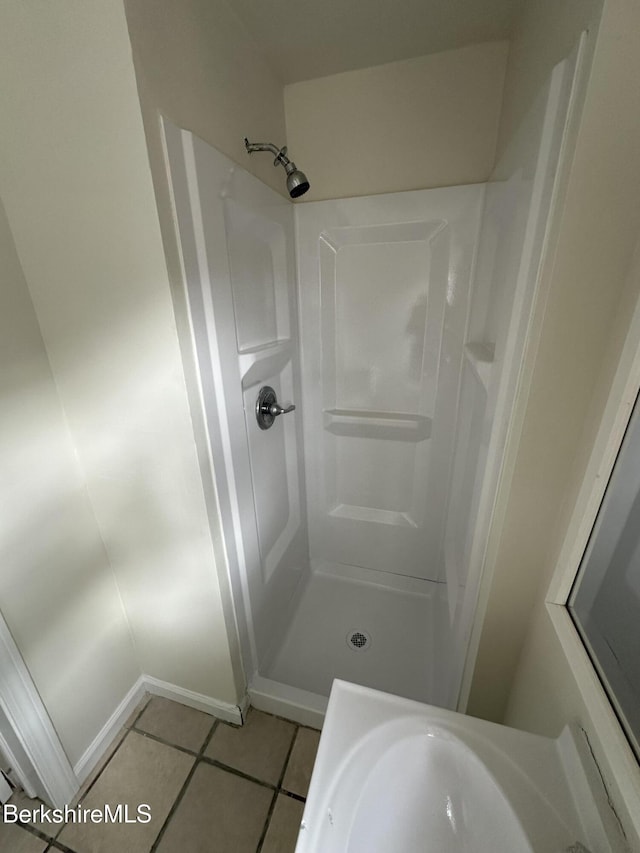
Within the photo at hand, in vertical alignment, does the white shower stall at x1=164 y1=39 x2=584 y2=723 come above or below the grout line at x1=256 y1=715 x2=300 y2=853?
above

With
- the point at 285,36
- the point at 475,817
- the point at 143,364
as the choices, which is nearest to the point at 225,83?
the point at 285,36

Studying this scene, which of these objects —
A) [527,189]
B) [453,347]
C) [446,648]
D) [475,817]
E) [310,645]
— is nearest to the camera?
[475,817]

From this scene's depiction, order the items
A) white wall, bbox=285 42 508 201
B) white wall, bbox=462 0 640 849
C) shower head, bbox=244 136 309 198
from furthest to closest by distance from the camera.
A: white wall, bbox=285 42 508 201, shower head, bbox=244 136 309 198, white wall, bbox=462 0 640 849

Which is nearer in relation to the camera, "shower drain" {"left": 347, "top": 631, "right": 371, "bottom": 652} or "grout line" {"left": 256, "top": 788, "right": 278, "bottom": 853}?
"grout line" {"left": 256, "top": 788, "right": 278, "bottom": 853}

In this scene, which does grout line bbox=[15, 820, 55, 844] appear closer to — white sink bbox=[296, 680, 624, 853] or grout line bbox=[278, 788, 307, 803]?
grout line bbox=[278, 788, 307, 803]

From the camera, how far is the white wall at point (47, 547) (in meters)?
0.77

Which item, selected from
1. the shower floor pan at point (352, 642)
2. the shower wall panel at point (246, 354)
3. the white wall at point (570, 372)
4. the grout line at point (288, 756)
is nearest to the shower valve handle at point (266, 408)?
the shower wall panel at point (246, 354)

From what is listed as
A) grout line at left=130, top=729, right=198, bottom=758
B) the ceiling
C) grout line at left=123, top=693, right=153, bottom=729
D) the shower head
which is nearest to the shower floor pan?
grout line at left=130, top=729, right=198, bottom=758

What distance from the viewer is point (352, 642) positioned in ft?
4.60

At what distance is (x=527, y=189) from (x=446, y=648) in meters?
1.34

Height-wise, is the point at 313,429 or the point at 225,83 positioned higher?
the point at 225,83

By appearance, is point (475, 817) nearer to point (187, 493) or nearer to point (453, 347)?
point (187, 493)

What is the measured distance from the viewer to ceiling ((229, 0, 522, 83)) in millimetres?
818

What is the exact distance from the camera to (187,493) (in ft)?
2.84
